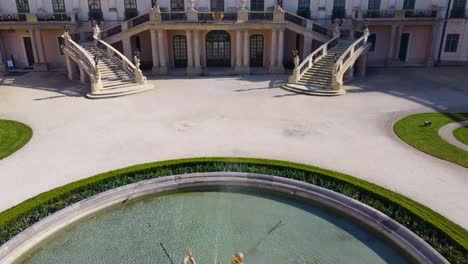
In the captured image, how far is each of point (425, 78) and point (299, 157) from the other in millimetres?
23584

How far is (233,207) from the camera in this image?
14.8 metres

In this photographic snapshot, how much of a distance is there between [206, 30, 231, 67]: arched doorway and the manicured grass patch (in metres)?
21.1

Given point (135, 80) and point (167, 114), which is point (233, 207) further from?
point (135, 80)

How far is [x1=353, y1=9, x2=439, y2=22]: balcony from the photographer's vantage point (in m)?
38.4

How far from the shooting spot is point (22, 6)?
1539 inches

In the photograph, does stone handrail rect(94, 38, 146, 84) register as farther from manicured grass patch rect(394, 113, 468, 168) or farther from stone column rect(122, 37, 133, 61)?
manicured grass patch rect(394, 113, 468, 168)

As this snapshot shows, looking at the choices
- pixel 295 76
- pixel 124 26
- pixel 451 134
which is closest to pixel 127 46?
pixel 124 26

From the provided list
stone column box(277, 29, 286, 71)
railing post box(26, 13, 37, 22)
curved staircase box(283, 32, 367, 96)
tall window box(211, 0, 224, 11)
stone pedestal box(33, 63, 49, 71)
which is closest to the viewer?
curved staircase box(283, 32, 367, 96)

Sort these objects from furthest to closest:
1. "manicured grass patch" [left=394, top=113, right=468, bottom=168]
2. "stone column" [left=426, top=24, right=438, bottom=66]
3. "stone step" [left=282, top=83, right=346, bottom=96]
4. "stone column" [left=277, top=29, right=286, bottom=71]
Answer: "stone column" [left=426, top=24, right=438, bottom=66], "stone column" [left=277, top=29, right=286, bottom=71], "stone step" [left=282, top=83, right=346, bottom=96], "manicured grass patch" [left=394, top=113, right=468, bottom=168]

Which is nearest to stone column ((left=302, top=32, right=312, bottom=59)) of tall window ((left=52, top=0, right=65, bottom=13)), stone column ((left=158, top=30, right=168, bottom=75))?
stone column ((left=158, top=30, right=168, bottom=75))

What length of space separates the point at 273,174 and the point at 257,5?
2690cm

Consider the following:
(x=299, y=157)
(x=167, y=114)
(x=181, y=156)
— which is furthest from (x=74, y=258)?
(x=167, y=114)

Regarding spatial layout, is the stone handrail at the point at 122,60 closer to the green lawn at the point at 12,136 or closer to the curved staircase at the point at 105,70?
the curved staircase at the point at 105,70

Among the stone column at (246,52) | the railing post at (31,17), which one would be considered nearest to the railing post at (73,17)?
Answer: the railing post at (31,17)
